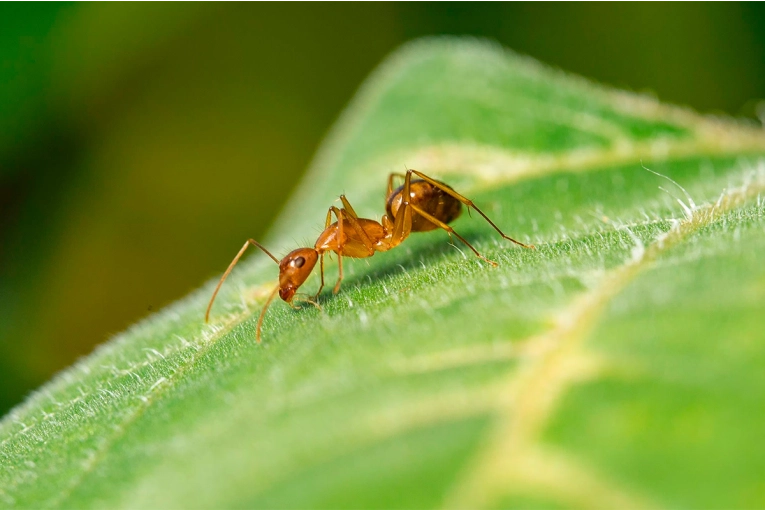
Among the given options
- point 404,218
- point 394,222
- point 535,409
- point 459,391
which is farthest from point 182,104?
point 535,409

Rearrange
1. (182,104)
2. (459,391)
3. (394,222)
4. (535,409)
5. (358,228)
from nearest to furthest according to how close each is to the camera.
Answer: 1. (535,409)
2. (459,391)
3. (358,228)
4. (394,222)
5. (182,104)

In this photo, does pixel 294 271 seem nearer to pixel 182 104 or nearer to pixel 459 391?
pixel 459 391

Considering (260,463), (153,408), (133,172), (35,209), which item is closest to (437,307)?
(260,463)

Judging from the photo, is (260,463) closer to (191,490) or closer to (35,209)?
(191,490)

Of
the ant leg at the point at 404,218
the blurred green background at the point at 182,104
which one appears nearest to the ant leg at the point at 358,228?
the ant leg at the point at 404,218

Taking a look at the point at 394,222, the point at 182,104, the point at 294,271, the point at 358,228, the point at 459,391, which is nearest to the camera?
the point at 459,391

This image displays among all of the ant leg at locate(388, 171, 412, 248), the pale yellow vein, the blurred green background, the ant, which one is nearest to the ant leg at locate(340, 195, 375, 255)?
the ant

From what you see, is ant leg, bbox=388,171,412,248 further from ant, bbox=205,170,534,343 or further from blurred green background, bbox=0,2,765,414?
blurred green background, bbox=0,2,765,414
